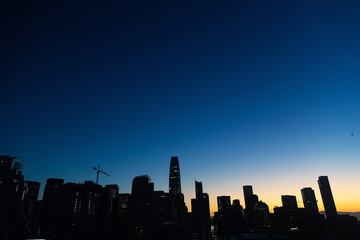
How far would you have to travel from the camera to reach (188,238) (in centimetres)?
5803

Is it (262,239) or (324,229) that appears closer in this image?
(262,239)

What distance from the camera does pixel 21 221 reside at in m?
191

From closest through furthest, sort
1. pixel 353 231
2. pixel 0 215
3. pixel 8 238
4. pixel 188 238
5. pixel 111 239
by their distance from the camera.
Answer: pixel 188 238 → pixel 111 239 → pixel 353 231 → pixel 8 238 → pixel 0 215

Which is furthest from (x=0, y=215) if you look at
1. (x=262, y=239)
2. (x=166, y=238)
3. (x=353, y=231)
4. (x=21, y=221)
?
(x=353, y=231)

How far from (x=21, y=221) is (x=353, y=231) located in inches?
11267

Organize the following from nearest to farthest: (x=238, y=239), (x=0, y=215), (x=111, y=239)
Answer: (x=111, y=239) < (x=238, y=239) < (x=0, y=215)

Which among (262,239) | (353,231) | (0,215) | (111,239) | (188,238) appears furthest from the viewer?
(0,215)

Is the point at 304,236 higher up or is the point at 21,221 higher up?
the point at 21,221

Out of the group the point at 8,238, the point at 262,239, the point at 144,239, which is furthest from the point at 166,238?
the point at 8,238

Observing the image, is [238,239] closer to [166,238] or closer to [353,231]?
[166,238]

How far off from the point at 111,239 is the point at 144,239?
1138 cm

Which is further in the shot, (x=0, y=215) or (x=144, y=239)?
(x=0, y=215)

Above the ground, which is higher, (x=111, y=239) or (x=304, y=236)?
(x=111, y=239)

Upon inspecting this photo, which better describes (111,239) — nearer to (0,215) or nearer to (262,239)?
(262,239)
